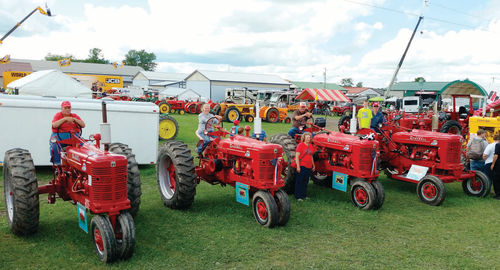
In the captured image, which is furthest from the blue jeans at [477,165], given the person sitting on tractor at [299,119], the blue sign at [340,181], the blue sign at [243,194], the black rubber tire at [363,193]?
the blue sign at [243,194]

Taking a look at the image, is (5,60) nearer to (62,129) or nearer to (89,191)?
(62,129)

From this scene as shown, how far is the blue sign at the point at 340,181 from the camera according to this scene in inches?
261

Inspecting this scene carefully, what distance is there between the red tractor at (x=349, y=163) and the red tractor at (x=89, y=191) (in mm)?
3219

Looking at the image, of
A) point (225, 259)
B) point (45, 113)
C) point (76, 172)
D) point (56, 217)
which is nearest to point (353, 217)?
point (225, 259)

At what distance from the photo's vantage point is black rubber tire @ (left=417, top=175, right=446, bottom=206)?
21.5 ft

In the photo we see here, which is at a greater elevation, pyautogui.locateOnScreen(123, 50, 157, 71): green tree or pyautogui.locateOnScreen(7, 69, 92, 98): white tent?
pyautogui.locateOnScreen(123, 50, 157, 71): green tree

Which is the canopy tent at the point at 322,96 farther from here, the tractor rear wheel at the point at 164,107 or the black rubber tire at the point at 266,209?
the black rubber tire at the point at 266,209

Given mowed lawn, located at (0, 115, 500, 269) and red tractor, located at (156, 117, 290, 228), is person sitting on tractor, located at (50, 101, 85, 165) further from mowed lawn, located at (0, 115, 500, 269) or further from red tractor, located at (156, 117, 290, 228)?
red tractor, located at (156, 117, 290, 228)

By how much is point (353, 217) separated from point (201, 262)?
8.93ft

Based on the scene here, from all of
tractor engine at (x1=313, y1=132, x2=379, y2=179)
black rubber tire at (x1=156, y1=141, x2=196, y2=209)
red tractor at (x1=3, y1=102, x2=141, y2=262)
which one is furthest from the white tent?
tractor engine at (x1=313, y1=132, x2=379, y2=179)

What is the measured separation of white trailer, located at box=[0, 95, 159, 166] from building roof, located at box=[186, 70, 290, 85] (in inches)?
1432

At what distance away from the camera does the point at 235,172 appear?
19.2 feet

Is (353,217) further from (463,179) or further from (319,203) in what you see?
(463,179)

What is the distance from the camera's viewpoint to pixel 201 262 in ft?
13.8
